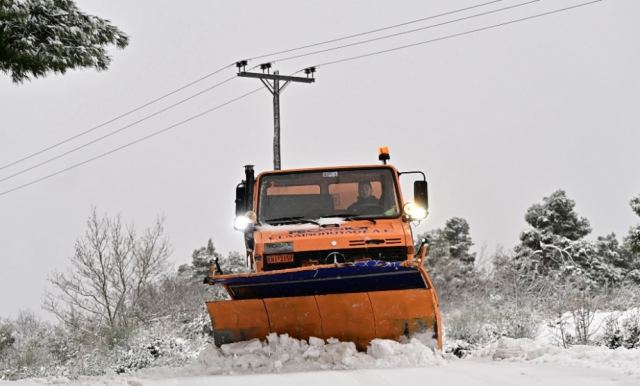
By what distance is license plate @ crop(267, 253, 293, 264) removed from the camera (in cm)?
804

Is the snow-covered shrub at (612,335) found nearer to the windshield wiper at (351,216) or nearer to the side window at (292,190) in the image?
the windshield wiper at (351,216)

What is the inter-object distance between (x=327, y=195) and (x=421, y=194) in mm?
1174

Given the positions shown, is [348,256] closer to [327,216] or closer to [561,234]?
[327,216]

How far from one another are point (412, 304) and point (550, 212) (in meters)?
25.1

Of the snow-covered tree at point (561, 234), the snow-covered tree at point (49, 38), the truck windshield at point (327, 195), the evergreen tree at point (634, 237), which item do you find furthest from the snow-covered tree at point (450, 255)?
the snow-covered tree at point (49, 38)

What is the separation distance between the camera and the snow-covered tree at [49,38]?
787cm

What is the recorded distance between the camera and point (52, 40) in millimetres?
8148

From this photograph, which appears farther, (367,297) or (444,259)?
(444,259)

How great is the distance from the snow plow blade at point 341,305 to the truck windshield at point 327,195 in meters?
1.24

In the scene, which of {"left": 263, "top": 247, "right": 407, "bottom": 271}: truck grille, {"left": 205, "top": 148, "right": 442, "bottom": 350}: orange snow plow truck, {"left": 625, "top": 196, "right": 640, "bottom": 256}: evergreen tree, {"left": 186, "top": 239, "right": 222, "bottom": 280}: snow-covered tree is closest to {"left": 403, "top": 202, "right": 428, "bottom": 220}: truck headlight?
{"left": 205, "top": 148, "right": 442, "bottom": 350}: orange snow plow truck

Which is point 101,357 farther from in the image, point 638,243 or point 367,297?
point 638,243

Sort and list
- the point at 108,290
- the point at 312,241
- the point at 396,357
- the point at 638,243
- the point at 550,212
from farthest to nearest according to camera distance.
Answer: the point at 550,212
the point at 108,290
the point at 638,243
the point at 312,241
the point at 396,357

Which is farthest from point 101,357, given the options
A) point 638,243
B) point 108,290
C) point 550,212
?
point 550,212

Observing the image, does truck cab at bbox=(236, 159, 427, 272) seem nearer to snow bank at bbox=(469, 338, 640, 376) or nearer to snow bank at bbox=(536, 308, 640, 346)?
snow bank at bbox=(469, 338, 640, 376)
